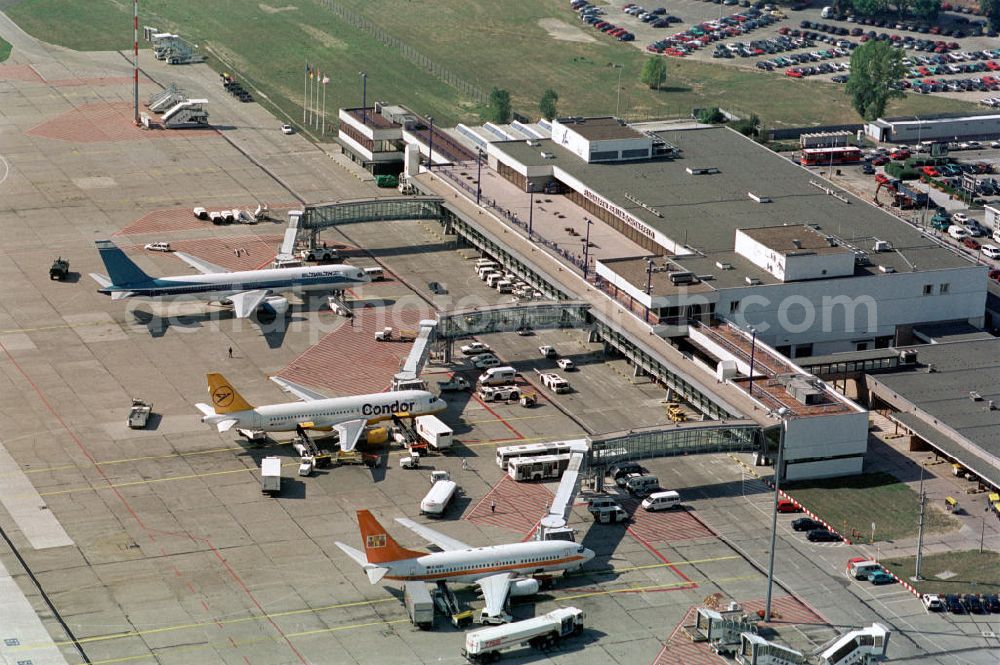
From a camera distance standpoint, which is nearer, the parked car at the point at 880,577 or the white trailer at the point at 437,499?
the parked car at the point at 880,577

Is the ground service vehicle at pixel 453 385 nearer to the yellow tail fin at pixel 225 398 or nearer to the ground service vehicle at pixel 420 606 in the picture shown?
the yellow tail fin at pixel 225 398

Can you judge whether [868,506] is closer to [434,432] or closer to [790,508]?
[790,508]

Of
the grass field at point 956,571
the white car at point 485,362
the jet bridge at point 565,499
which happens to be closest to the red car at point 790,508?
the grass field at point 956,571

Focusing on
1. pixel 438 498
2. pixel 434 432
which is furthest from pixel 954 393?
pixel 438 498

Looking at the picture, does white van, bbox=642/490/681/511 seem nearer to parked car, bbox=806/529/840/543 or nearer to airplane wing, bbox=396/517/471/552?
parked car, bbox=806/529/840/543

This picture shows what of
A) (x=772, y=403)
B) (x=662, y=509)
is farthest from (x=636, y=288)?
(x=662, y=509)

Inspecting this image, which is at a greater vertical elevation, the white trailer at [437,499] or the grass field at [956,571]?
the white trailer at [437,499]
